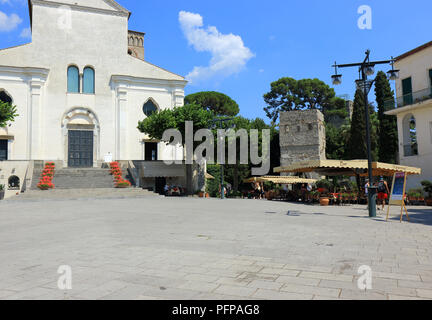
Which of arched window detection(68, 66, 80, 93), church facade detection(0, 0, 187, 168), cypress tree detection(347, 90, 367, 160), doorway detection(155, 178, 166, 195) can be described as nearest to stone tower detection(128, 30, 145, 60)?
church facade detection(0, 0, 187, 168)

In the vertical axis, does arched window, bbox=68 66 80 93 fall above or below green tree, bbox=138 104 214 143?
above

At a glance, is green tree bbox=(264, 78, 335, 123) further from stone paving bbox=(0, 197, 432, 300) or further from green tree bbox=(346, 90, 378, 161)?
stone paving bbox=(0, 197, 432, 300)

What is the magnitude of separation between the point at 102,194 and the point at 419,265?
19624 millimetres

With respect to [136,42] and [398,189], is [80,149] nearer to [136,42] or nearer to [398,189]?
[398,189]

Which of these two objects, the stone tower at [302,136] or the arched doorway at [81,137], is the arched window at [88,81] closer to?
the arched doorway at [81,137]

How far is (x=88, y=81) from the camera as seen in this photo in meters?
30.6

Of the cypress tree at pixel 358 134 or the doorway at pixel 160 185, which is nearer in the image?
the doorway at pixel 160 185

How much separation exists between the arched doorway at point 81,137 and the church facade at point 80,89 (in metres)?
0.08

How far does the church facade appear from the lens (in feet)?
91.5

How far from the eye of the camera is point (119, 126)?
30.5 metres

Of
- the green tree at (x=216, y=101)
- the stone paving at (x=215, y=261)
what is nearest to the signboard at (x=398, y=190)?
the stone paving at (x=215, y=261)

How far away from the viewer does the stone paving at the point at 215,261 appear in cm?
358

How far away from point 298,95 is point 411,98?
35.5 meters

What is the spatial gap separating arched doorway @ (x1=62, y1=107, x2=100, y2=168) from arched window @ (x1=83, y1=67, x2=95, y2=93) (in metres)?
1.84
